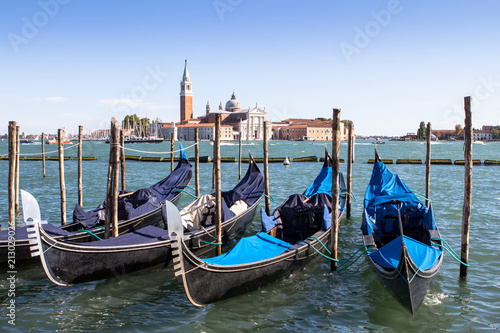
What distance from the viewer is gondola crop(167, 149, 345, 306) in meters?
4.20

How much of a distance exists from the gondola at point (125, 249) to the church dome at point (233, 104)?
3423 inches

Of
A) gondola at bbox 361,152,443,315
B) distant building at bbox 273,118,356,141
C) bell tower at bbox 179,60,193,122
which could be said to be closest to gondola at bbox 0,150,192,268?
gondola at bbox 361,152,443,315

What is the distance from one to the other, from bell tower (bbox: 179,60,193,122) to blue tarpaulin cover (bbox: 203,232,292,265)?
84.9 m

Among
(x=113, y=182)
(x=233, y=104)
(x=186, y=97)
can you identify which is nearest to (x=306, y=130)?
(x=233, y=104)

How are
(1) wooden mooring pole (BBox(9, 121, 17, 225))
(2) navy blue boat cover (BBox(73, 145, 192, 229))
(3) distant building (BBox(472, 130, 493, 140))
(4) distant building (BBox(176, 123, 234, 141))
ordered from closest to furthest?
(2) navy blue boat cover (BBox(73, 145, 192, 229)) < (1) wooden mooring pole (BBox(9, 121, 17, 225)) < (4) distant building (BBox(176, 123, 234, 141)) < (3) distant building (BBox(472, 130, 493, 140))

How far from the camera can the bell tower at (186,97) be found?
8825cm

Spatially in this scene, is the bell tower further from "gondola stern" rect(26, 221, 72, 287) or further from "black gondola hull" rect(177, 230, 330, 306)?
"gondola stern" rect(26, 221, 72, 287)

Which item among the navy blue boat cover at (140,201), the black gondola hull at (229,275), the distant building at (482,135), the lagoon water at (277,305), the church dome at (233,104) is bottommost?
the lagoon water at (277,305)

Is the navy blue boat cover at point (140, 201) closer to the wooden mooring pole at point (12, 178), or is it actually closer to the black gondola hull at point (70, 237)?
the black gondola hull at point (70, 237)

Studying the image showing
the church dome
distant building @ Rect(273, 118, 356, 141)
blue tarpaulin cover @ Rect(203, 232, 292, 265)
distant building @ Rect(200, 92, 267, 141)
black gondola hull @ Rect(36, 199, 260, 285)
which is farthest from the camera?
the church dome

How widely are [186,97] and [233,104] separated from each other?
34.1 feet

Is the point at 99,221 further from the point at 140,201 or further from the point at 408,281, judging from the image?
the point at 408,281

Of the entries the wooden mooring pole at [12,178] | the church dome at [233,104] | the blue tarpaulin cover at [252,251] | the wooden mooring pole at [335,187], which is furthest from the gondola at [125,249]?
the church dome at [233,104]

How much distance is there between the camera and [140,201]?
25.7ft
